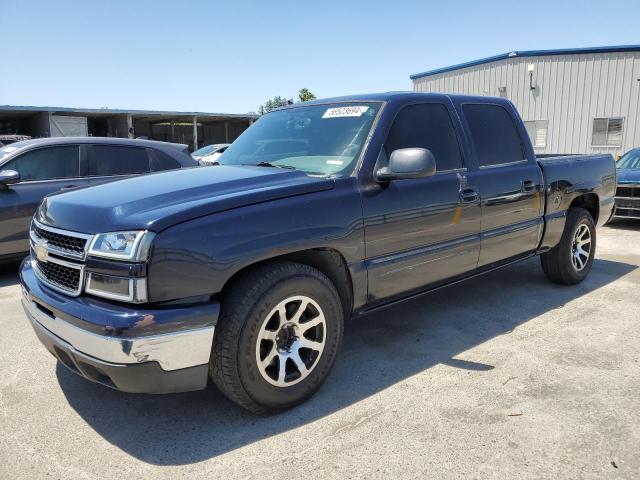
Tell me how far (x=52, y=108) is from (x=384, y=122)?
25604 mm

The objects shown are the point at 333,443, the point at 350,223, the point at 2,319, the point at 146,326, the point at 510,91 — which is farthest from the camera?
the point at 510,91

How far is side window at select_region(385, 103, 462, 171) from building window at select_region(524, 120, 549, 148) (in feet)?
53.3

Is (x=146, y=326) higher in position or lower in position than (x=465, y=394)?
higher

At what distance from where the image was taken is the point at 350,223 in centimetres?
304

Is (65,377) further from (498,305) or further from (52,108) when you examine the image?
(52,108)

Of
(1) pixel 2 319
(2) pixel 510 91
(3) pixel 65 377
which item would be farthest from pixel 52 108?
(3) pixel 65 377

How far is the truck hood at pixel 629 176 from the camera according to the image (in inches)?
346

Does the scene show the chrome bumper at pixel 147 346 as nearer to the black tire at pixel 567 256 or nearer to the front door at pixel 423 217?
the front door at pixel 423 217

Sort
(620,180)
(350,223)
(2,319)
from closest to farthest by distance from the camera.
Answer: (350,223) < (2,319) < (620,180)

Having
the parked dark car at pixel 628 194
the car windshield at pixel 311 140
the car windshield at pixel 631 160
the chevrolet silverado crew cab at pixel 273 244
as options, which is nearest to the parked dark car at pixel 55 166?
the car windshield at pixel 311 140

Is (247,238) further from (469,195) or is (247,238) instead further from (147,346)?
(469,195)

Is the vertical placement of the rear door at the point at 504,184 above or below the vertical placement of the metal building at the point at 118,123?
below

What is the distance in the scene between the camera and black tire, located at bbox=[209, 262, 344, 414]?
8.43 feet

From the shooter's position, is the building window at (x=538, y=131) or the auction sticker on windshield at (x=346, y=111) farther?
the building window at (x=538, y=131)
